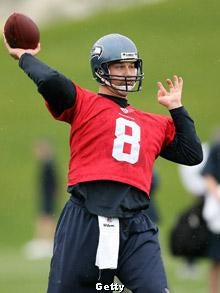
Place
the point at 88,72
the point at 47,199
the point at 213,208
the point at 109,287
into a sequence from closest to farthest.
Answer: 1. the point at 109,287
2. the point at 213,208
3. the point at 47,199
4. the point at 88,72

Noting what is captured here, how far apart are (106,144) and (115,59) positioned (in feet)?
1.71

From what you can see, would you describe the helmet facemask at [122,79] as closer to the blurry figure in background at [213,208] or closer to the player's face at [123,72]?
the player's face at [123,72]

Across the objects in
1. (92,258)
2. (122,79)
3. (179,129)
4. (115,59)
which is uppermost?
(115,59)

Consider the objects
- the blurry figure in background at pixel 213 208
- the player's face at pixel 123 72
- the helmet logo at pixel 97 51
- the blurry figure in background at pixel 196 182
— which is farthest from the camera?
the blurry figure in background at pixel 196 182

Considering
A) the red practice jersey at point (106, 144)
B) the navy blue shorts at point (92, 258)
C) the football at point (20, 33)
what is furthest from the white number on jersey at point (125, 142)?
the football at point (20, 33)

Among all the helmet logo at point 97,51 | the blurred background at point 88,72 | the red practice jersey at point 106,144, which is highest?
the blurred background at point 88,72

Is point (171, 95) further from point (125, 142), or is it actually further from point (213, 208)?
point (213, 208)

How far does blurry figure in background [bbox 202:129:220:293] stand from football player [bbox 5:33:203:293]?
4.31m

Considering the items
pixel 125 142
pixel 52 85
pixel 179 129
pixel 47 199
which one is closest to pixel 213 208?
pixel 179 129

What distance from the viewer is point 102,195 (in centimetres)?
659

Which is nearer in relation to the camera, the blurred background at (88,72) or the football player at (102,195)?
the football player at (102,195)

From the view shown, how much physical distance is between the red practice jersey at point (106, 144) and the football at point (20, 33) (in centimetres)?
41

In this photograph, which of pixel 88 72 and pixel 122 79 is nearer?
pixel 122 79

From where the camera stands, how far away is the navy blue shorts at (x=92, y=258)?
658cm
